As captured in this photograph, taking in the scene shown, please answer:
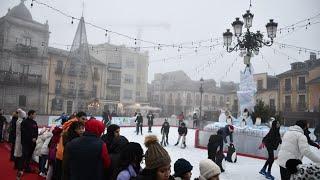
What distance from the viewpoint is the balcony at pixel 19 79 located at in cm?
3400

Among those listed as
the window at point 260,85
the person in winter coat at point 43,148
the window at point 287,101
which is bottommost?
the person in winter coat at point 43,148

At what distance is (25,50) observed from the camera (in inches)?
1443

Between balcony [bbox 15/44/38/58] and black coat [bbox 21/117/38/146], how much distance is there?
31600 millimetres

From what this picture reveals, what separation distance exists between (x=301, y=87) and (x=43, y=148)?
1420 inches

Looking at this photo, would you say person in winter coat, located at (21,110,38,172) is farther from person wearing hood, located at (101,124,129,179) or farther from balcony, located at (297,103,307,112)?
balcony, located at (297,103,307,112)

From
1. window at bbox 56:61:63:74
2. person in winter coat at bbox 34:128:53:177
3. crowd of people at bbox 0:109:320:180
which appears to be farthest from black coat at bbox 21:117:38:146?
window at bbox 56:61:63:74

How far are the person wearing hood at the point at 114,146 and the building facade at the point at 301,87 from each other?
34.4 metres

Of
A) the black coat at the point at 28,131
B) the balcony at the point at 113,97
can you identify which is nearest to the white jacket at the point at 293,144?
the black coat at the point at 28,131

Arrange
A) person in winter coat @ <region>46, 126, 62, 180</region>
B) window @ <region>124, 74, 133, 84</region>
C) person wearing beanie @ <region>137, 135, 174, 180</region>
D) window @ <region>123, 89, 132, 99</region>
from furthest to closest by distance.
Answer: window @ <region>124, 74, 133, 84</region>
window @ <region>123, 89, 132, 99</region>
person in winter coat @ <region>46, 126, 62, 180</region>
person wearing beanie @ <region>137, 135, 174, 180</region>

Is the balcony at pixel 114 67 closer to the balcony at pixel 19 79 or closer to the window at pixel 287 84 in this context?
the balcony at pixel 19 79

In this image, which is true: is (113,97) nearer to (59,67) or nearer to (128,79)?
(128,79)

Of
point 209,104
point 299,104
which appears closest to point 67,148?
point 299,104

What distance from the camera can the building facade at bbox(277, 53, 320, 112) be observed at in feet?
116

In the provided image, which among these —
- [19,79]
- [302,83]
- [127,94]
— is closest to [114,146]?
[19,79]
